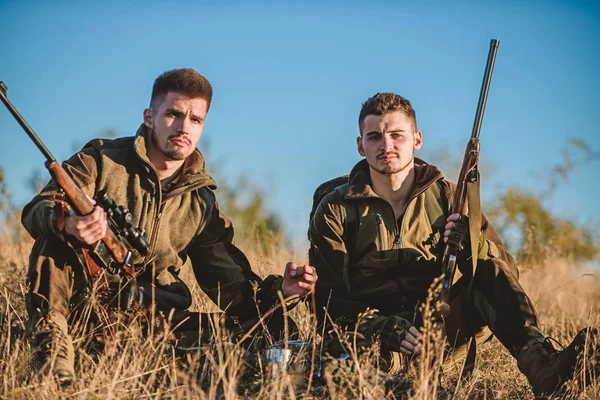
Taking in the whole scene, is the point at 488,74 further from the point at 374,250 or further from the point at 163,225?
the point at 163,225

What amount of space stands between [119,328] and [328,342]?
4.74 feet

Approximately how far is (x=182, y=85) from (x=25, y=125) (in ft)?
4.51

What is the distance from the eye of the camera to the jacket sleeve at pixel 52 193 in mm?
5145

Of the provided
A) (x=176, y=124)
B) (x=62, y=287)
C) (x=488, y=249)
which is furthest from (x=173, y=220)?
(x=488, y=249)

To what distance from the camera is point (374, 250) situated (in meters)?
5.84

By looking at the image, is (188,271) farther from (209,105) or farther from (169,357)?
(169,357)

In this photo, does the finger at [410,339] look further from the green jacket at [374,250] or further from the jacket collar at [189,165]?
the jacket collar at [189,165]

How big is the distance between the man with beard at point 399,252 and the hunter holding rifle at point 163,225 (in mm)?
490

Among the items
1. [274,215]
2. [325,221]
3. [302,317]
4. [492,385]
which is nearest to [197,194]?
[325,221]

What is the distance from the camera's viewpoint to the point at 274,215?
1959 cm

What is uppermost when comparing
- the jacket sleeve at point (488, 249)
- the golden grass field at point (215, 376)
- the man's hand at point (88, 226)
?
the jacket sleeve at point (488, 249)

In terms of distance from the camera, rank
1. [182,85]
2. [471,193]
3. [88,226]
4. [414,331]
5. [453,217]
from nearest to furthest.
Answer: [88,226], [414,331], [453,217], [471,193], [182,85]

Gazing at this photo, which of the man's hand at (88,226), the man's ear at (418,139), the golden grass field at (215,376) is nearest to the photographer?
the golden grass field at (215,376)

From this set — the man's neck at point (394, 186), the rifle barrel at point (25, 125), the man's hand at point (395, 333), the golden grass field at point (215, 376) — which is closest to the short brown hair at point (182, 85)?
the rifle barrel at point (25, 125)
